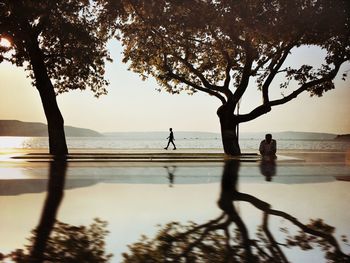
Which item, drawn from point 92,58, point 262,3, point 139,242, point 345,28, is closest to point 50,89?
point 92,58

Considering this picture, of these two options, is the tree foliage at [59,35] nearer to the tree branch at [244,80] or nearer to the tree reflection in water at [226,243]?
the tree branch at [244,80]

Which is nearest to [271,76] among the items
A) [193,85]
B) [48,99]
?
[193,85]

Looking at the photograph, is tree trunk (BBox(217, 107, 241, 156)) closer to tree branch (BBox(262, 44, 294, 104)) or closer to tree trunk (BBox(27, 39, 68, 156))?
tree branch (BBox(262, 44, 294, 104))

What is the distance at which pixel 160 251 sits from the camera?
18.7 feet

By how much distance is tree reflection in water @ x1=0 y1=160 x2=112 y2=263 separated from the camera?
5352 mm

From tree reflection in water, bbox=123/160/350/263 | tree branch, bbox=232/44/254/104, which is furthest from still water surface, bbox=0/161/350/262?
tree branch, bbox=232/44/254/104

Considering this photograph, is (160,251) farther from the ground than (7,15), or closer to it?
closer to it

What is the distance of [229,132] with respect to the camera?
29359 mm

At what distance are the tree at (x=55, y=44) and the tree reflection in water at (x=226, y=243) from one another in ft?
67.8

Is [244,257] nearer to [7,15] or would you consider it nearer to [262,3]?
[262,3]

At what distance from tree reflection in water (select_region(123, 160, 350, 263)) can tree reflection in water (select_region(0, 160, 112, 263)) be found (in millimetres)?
474

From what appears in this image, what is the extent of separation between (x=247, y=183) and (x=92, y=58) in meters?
17.2

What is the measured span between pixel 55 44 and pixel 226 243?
84.5ft

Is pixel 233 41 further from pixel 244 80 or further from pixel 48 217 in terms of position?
pixel 48 217
